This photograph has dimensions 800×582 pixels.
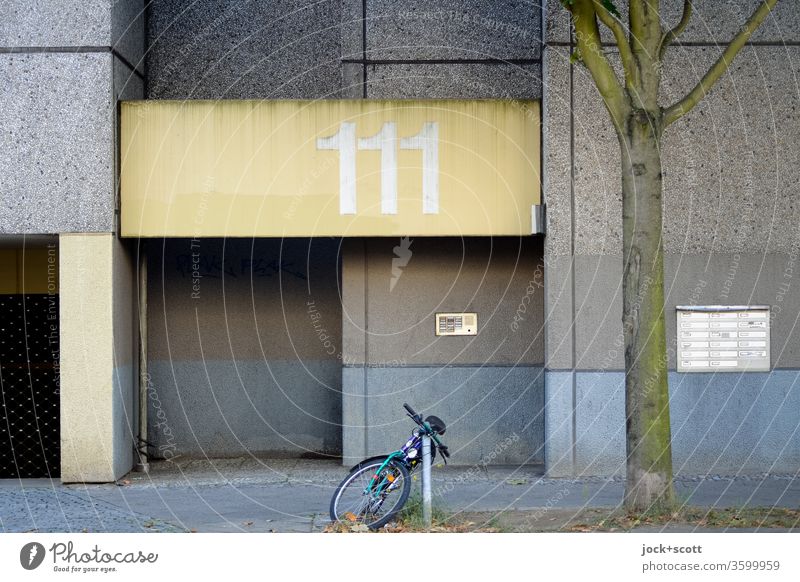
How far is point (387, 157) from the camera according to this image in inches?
446

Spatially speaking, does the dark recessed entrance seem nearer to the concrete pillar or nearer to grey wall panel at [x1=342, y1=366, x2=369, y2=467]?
the concrete pillar

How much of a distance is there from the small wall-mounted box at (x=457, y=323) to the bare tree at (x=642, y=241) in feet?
10.8

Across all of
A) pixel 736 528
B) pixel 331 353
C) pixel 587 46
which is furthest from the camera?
pixel 331 353

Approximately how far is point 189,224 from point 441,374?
3.13m

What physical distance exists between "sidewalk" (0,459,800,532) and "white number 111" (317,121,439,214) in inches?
113

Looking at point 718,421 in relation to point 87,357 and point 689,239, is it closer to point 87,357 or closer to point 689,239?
point 689,239

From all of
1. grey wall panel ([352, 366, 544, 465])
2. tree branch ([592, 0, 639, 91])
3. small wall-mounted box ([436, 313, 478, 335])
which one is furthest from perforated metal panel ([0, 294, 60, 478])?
tree branch ([592, 0, 639, 91])

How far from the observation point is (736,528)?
817 cm

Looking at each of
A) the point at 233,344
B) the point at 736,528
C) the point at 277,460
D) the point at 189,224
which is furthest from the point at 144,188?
the point at 736,528

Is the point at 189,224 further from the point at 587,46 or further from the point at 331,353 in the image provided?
the point at 587,46

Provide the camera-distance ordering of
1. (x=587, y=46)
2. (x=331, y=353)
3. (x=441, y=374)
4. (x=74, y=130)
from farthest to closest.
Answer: (x=331, y=353), (x=441, y=374), (x=74, y=130), (x=587, y=46)

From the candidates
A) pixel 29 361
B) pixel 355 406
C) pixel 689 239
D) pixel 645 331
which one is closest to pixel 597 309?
pixel 689 239

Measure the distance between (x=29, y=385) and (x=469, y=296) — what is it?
5.28 metres

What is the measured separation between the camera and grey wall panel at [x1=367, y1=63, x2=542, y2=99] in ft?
39.2
